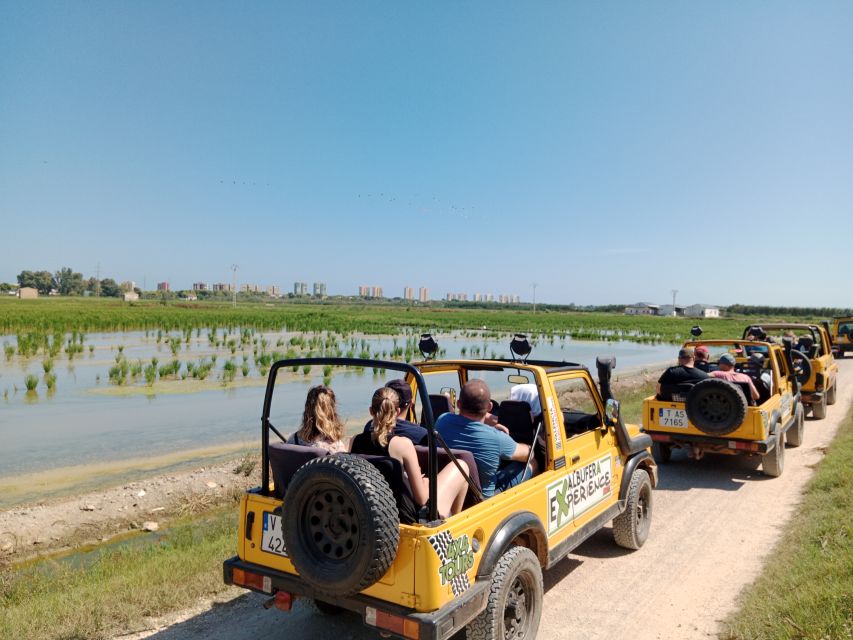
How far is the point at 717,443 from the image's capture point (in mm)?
7980

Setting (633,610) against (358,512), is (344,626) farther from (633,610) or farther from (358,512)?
(633,610)

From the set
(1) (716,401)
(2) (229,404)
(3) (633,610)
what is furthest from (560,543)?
(2) (229,404)

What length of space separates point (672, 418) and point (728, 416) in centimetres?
81

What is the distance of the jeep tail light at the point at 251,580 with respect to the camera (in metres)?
3.56

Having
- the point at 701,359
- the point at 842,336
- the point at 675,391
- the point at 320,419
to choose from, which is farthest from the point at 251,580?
the point at 842,336

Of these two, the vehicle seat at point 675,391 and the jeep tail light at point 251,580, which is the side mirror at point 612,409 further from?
the vehicle seat at point 675,391

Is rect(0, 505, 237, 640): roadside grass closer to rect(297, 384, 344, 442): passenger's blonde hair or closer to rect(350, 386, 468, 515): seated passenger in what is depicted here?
rect(297, 384, 344, 442): passenger's blonde hair

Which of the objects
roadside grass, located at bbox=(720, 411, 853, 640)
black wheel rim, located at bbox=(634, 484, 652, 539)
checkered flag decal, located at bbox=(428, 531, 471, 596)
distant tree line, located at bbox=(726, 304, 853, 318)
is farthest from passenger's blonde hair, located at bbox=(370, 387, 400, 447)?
distant tree line, located at bbox=(726, 304, 853, 318)

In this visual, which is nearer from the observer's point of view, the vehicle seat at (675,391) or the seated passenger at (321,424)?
the seated passenger at (321,424)

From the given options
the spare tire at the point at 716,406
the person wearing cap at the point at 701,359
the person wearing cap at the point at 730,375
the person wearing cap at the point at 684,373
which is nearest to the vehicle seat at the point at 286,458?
the spare tire at the point at 716,406

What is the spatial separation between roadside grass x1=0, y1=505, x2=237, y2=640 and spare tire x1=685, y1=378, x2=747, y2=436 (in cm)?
598

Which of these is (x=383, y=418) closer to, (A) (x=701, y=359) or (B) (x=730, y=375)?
(B) (x=730, y=375)

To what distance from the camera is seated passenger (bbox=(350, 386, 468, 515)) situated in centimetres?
333

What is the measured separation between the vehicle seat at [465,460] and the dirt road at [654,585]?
1187 millimetres
